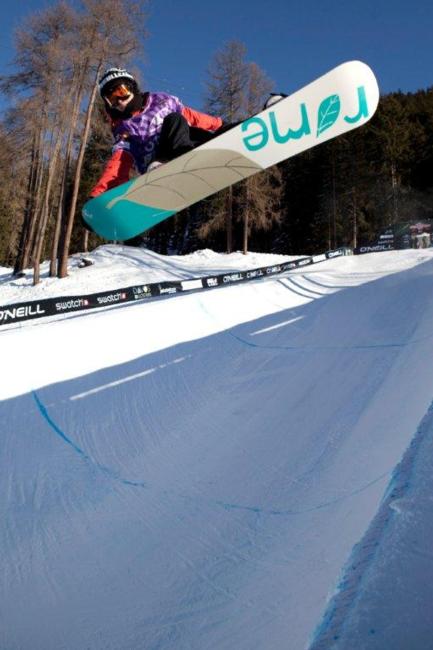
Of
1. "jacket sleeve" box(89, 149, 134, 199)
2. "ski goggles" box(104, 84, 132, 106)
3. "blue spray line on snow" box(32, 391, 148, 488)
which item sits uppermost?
"ski goggles" box(104, 84, 132, 106)

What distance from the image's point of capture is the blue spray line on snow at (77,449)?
3195 millimetres

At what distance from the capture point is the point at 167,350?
6.04 metres

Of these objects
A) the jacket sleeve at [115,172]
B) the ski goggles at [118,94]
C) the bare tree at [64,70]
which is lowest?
the jacket sleeve at [115,172]

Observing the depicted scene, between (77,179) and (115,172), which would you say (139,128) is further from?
(77,179)

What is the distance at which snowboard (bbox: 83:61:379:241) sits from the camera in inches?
171

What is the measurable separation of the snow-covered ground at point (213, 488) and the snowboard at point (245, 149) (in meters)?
1.65

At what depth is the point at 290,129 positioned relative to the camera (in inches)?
177

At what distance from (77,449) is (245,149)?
3111 mm

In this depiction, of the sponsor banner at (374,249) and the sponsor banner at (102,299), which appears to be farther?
the sponsor banner at (374,249)

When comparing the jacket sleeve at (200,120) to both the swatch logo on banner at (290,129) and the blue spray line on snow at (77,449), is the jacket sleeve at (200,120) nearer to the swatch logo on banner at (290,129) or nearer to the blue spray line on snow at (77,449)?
the swatch logo on banner at (290,129)

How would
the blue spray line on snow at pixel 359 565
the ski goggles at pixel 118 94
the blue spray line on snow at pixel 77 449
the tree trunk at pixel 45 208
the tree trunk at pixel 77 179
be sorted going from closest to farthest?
the blue spray line on snow at pixel 359 565 → the blue spray line on snow at pixel 77 449 → the ski goggles at pixel 118 94 → the tree trunk at pixel 77 179 → the tree trunk at pixel 45 208

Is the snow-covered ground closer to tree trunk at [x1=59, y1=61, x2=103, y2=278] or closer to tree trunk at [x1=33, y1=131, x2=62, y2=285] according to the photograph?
tree trunk at [x1=59, y1=61, x2=103, y2=278]

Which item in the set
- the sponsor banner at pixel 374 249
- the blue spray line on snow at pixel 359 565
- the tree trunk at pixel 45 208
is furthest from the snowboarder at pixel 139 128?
the sponsor banner at pixel 374 249

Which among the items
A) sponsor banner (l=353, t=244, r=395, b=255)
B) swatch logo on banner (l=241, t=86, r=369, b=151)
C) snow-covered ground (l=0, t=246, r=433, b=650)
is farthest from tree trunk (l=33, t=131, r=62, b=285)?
sponsor banner (l=353, t=244, r=395, b=255)
